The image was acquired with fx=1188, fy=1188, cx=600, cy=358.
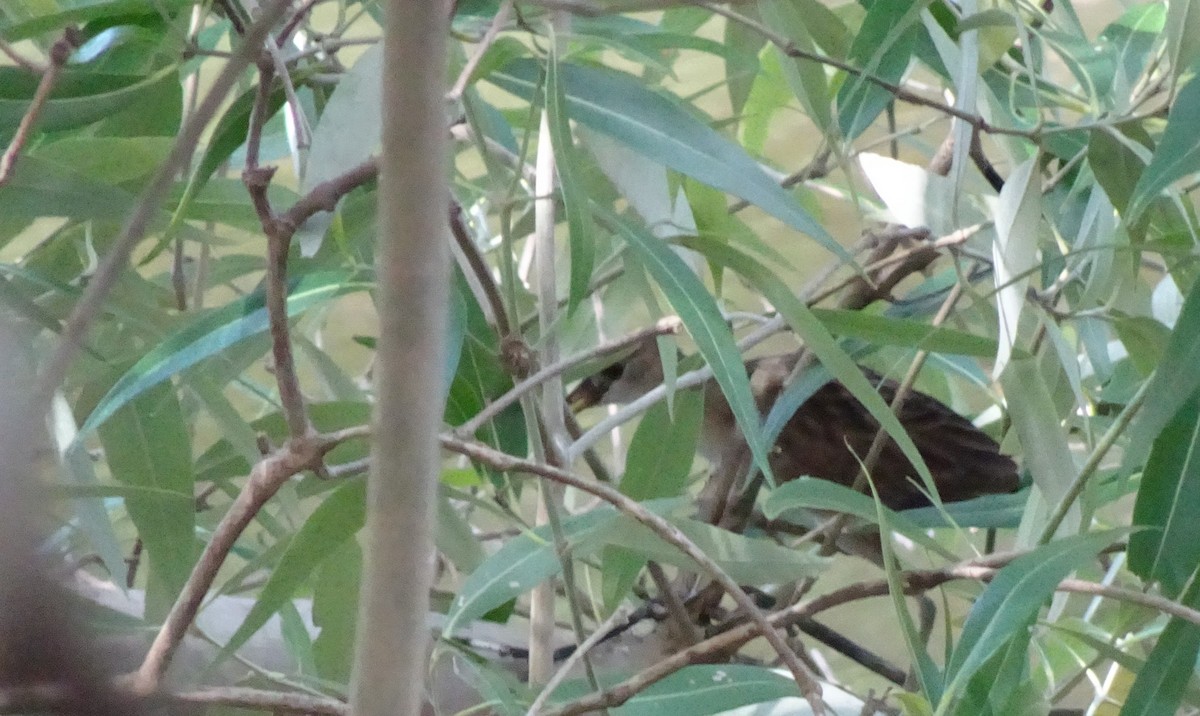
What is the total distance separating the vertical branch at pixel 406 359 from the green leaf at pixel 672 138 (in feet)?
→ 0.89

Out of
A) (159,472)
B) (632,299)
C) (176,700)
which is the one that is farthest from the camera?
(632,299)

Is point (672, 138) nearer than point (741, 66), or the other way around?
point (672, 138)

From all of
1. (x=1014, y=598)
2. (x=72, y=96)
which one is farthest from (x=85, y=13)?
(x=1014, y=598)

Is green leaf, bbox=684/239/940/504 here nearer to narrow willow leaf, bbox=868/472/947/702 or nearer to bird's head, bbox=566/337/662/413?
narrow willow leaf, bbox=868/472/947/702

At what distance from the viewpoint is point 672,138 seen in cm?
43

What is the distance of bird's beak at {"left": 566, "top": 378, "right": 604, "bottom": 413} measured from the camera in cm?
84

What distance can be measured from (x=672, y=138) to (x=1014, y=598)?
0.20 meters

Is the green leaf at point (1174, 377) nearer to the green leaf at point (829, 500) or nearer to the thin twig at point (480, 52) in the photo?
the green leaf at point (829, 500)

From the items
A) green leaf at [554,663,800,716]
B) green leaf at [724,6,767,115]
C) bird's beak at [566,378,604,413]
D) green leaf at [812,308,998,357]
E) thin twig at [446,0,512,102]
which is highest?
green leaf at [724,6,767,115]

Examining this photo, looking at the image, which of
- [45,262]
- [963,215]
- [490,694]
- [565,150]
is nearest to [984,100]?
[963,215]

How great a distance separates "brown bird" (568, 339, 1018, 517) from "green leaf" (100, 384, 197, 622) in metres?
0.26

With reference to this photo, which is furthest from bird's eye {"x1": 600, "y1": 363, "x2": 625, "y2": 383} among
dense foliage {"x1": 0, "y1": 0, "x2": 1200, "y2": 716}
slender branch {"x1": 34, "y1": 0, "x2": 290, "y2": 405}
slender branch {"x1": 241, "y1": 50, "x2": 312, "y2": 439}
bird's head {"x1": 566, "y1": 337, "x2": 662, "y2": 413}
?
slender branch {"x1": 34, "y1": 0, "x2": 290, "y2": 405}

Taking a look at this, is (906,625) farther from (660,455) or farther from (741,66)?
(741,66)

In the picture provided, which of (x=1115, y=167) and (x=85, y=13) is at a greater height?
(x=85, y=13)
